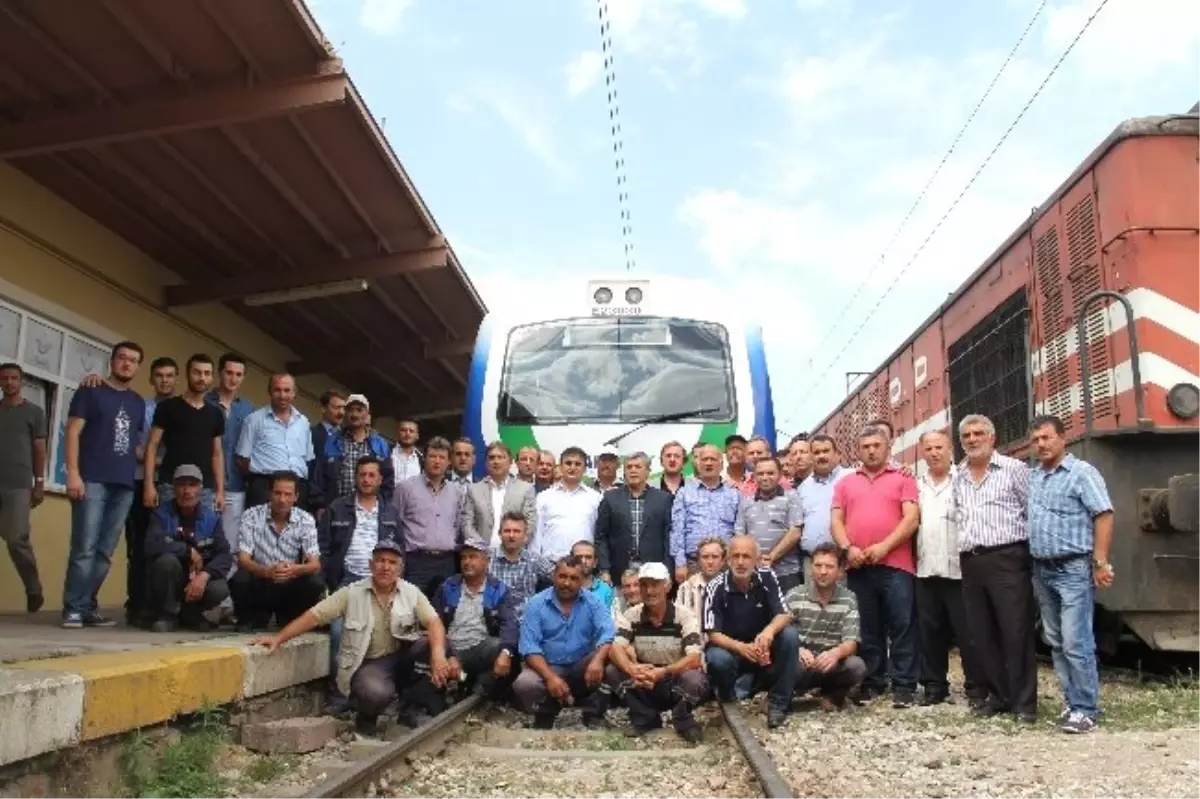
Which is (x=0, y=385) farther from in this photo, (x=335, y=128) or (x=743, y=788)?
(x=743, y=788)

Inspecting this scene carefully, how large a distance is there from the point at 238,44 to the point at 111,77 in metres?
1.02

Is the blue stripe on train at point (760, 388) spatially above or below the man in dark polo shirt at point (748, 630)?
above

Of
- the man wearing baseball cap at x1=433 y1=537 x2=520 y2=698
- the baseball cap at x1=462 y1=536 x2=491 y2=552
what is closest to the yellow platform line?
the man wearing baseball cap at x1=433 y1=537 x2=520 y2=698

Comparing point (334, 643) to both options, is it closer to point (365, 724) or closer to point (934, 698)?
point (365, 724)

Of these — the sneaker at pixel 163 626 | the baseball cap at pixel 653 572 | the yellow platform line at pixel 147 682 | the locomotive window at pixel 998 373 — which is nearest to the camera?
the yellow platform line at pixel 147 682

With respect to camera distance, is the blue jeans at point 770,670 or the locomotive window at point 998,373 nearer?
the blue jeans at point 770,670

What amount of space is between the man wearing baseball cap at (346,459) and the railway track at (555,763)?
186cm

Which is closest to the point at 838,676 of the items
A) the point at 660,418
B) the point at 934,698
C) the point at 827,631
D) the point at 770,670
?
the point at 827,631

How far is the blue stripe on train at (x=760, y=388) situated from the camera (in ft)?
30.2

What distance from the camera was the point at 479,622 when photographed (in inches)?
287

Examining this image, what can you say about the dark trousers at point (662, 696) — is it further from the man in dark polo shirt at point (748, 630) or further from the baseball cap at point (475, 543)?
the baseball cap at point (475, 543)

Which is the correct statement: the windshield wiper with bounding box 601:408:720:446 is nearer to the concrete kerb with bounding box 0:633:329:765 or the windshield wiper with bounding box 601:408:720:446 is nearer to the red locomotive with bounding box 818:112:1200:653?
the red locomotive with bounding box 818:112:1200:653

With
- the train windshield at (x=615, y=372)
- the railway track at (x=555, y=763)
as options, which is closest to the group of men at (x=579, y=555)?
the railway track at (x=555, y=763)

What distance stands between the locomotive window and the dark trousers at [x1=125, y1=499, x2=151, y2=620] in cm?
590
